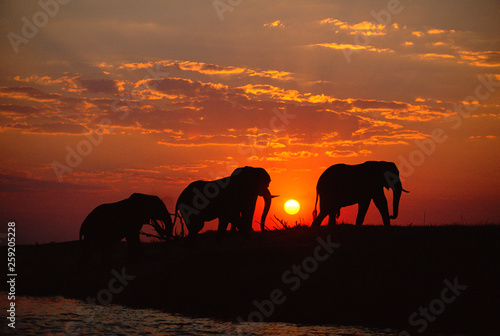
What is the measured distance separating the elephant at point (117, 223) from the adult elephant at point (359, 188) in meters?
7.87

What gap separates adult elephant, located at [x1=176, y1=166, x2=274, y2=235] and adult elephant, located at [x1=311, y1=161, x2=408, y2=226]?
2.68 meters

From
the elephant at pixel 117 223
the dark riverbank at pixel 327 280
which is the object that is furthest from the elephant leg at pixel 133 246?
the dark riverbank at pixel 327 280

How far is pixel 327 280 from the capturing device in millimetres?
16828

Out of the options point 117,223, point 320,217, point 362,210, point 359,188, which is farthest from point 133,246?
point 359,188

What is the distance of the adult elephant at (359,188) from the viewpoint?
24.8 metres

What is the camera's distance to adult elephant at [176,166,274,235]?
2380cm

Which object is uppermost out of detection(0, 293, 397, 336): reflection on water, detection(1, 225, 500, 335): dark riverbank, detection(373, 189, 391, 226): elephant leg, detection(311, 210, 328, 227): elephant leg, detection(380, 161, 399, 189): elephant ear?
detection(380, 161, 399, 189): elephant ear

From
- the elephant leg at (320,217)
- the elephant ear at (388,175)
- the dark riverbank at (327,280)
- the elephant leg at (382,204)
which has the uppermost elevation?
the elephant ear at (388,175)

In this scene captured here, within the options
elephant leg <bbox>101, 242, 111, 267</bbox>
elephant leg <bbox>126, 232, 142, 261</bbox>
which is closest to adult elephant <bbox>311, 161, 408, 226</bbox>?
elephant leg <bbox>126, 232, 142, 261</bbox>

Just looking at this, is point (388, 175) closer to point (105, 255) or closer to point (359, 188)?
point (359, 188)

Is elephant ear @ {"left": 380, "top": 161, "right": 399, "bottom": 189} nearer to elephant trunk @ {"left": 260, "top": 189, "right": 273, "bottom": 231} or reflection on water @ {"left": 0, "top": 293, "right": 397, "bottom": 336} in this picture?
elephant trunk @ {"left": 260, "top": 189, "right": 273, "bottom": 231}

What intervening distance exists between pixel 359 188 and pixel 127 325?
13600 mm

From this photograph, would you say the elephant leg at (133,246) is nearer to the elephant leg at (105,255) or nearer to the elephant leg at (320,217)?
the elephant leg at (105,255)

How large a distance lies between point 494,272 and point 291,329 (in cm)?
629
